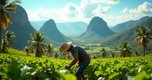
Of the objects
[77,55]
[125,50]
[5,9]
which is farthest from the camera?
[125,50]

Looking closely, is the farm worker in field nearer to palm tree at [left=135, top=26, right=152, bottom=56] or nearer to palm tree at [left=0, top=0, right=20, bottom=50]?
palm tree at [left=0, top=0, right=20, bottom=50]

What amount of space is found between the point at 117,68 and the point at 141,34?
73.8 metres

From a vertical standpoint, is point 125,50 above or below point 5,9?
below

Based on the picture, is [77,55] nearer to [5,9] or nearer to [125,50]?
[5,9]

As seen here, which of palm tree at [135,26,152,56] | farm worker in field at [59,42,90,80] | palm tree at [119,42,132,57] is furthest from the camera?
palm tree at [119,42,132,57]

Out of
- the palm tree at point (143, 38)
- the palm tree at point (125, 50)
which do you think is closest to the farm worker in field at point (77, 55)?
the palm tree at point (143, 38)

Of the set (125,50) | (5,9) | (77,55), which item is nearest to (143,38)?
(125,50)

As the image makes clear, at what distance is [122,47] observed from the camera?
100938mm

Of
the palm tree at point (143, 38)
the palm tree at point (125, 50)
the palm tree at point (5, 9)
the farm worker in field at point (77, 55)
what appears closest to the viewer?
the farm worker in field at point (77, 55)

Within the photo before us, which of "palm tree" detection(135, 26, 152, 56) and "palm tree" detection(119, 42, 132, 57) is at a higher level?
"palm tree" detection(135, 26, 152, 56)

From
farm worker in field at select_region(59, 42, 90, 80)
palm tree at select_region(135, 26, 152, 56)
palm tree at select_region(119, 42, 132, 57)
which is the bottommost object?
palm tree at select_region(119, 42, 132, 57)

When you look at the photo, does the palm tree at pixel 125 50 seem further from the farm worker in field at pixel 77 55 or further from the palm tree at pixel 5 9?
the farm worker in field at pixel 77 55

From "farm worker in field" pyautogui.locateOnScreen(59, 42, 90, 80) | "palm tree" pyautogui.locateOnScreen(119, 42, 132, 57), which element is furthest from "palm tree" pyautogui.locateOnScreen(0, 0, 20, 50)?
"palm tree" pyautogui.locateOnScreen(119, 42, 132, 57)

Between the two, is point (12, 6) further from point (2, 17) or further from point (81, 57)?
point (81, 57)
